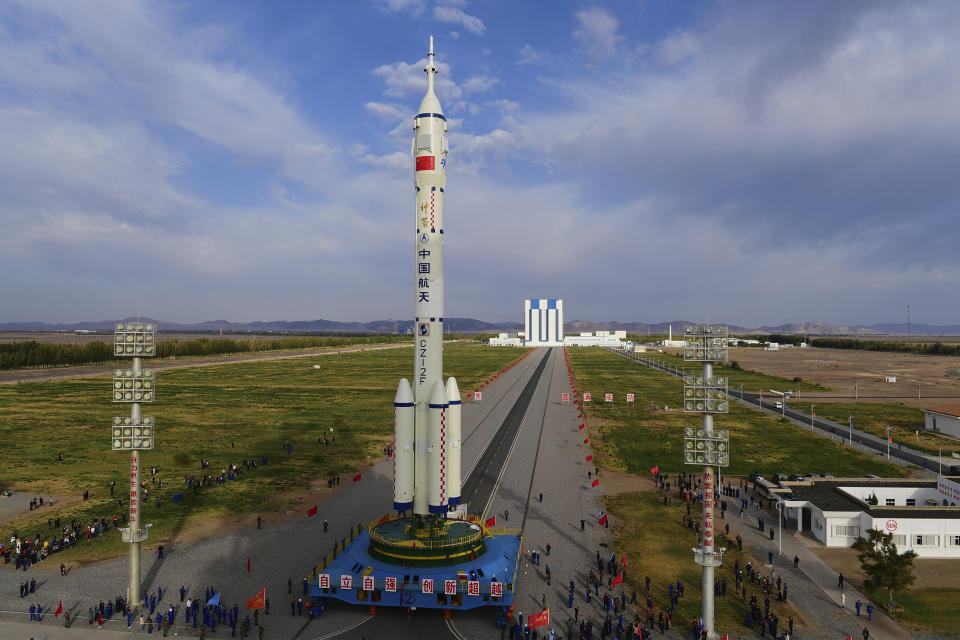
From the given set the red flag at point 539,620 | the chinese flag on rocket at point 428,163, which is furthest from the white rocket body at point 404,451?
the chinese flag on rocket at point 428,163

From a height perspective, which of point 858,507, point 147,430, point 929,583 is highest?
point 147,430

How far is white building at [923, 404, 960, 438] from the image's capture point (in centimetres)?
7188

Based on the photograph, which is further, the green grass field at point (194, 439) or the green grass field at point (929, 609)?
the green grass field at point (194, 439)

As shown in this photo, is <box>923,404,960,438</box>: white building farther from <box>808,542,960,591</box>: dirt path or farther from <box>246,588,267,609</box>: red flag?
<box>246,588,267,609</box>: red flag

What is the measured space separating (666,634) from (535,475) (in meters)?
26.9

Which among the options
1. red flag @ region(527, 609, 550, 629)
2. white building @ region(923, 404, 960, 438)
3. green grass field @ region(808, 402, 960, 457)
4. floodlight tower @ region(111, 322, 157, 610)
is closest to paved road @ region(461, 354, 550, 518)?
red flag @ region(527, 609, 550, 629)

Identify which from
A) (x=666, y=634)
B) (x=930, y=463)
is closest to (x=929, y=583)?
(x=666, y=634)

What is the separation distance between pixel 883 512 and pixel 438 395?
30.2 meters

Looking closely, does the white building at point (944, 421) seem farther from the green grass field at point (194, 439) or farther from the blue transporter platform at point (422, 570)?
the green grass field at point (194, 439)

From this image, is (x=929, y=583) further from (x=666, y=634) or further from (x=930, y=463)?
(x=930, y=463)

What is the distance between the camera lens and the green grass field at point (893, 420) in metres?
67.9

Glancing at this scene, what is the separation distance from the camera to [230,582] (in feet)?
103

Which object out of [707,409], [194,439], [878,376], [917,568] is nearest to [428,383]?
[707,409]

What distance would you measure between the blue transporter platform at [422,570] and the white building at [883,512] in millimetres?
22295
